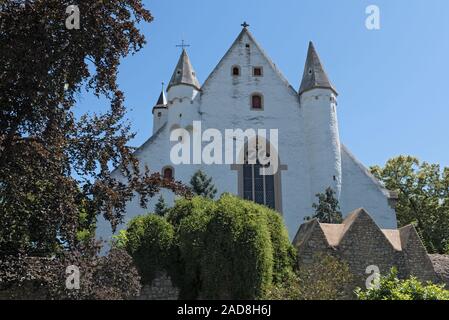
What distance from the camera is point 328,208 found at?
81.9 ft

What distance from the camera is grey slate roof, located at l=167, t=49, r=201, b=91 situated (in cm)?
2939

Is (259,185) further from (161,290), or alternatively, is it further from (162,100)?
(162,100)

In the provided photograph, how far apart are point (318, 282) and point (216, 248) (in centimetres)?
318

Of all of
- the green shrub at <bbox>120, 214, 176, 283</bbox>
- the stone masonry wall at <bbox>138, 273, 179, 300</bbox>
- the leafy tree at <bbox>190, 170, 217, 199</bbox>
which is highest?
the leafy tree at <bbox>190, 170, 217, 199</bbox>

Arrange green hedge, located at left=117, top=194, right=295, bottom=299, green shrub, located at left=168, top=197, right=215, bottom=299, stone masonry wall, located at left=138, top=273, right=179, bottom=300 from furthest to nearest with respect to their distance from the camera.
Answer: stone masonry wall, located at left=138, top=273, right=179, bottom=300
green shrub, located at left=168, top=197, right=215, bottom=299
green hedge, located at left=117, top=194, right=295, bottom=299

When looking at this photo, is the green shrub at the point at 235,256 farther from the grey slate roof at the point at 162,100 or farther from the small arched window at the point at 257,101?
the grey slate roof at the point at 162,100

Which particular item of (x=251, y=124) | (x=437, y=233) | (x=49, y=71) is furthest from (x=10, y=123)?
(x=437, y=233)

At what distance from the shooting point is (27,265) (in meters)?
11.3

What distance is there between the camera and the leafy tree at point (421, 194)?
108 feet

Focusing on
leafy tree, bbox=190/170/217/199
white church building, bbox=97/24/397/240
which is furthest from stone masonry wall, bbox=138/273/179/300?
white church building, bbox=97/24/397/240

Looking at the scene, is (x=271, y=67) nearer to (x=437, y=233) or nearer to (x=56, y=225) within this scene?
(x=437, y=233)

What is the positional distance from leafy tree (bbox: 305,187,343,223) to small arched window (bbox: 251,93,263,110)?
20.1 feet

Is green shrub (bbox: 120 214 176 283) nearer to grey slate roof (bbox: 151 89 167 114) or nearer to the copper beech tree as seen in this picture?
the copper beech tree

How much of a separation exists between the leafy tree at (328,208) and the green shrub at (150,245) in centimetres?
898
